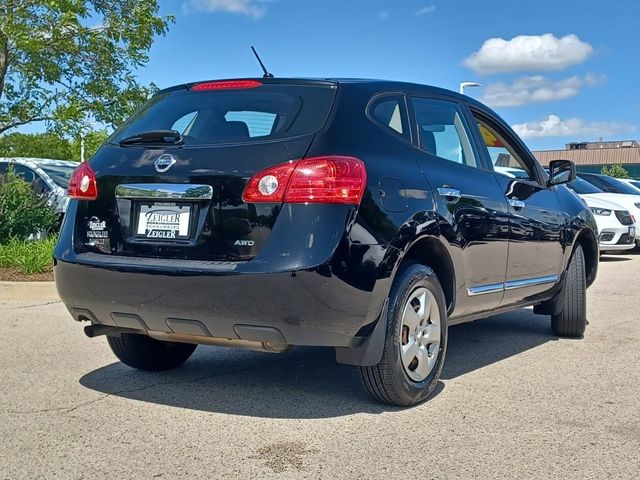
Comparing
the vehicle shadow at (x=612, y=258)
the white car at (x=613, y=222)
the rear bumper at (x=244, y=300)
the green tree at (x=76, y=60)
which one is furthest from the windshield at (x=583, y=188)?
the rear bumper at (x=244, y=300)

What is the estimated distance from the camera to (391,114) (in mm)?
4488

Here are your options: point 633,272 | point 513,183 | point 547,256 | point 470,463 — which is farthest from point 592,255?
point 633,272

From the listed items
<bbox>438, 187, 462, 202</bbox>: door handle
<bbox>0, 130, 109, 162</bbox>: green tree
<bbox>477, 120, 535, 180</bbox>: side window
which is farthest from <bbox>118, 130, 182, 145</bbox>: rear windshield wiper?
<bbox>0, 130, 109, 162</bbox>: green tree

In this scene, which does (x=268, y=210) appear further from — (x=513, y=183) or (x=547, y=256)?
(x=547, y=256)

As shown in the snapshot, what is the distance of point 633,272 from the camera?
11.9 m

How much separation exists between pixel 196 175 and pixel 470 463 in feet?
6.11

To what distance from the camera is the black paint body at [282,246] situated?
12.2 feet

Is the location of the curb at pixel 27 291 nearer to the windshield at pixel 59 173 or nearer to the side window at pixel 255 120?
the windshield at pixel 59 173

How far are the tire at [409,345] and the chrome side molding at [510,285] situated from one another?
461 millimetres

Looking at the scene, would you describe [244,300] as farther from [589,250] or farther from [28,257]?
[28,257]

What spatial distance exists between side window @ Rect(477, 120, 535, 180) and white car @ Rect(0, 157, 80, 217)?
748 cm

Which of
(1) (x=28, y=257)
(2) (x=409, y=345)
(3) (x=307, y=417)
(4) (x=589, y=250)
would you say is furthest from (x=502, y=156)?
(1) (x=28, y=257)

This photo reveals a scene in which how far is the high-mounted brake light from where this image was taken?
4375 mm

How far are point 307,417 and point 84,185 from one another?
172cm
